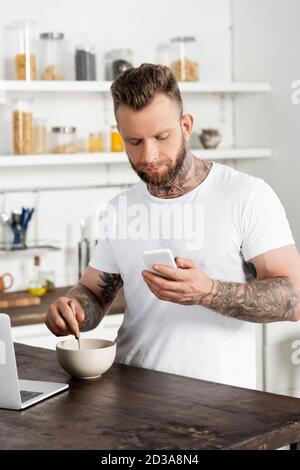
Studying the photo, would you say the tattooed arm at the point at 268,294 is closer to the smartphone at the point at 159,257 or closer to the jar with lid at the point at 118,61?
the smartphone at the point at 159,257

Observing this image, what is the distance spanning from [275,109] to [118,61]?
2.83 feet

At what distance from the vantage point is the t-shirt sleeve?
2287mm

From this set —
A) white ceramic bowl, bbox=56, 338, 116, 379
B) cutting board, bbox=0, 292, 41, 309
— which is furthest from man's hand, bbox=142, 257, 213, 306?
cutting board, bbox=0, 292, 41, 309

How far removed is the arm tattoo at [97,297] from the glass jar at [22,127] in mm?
1557

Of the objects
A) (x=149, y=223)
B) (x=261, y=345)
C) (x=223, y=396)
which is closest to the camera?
(x=223, y=396)

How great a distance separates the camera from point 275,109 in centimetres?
448

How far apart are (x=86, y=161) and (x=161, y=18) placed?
0.99 metres

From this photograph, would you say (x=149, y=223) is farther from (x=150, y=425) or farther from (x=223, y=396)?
(x=150, y=425)

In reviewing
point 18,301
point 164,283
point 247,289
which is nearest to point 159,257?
point 164,283

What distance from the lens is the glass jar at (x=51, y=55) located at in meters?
4.10

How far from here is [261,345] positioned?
13.1 feet

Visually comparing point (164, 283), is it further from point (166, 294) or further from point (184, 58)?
point (184, 58)

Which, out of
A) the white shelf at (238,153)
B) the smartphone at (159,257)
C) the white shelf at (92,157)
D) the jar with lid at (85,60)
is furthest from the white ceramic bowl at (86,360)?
the white shelf at (238,153)

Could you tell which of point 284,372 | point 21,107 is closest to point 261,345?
point 284,372
